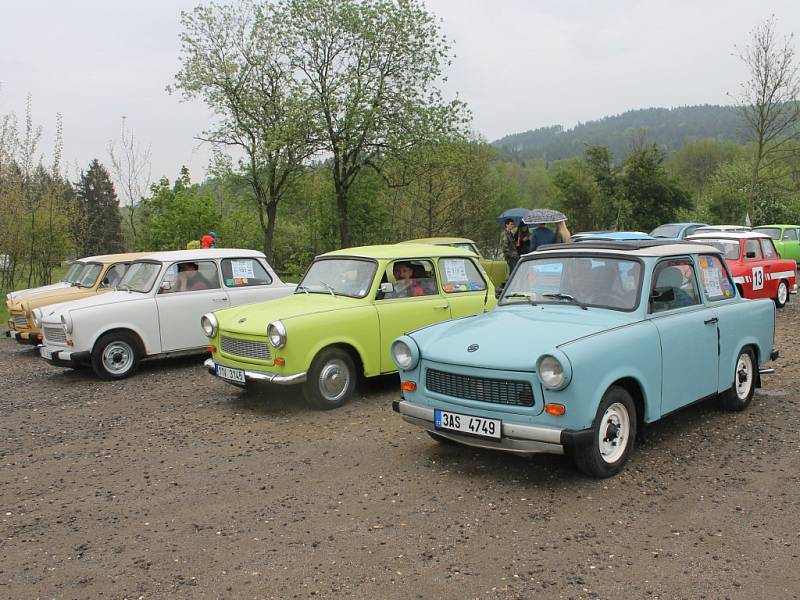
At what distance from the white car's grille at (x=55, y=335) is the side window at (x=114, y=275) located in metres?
2.23

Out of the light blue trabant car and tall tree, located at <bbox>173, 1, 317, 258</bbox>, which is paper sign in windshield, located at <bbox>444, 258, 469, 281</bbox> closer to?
the light blue trabant car

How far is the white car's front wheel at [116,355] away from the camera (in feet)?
31.0

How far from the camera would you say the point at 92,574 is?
399 centimetres

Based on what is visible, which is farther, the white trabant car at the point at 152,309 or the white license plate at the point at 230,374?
the white trabant car at the point at 152,309

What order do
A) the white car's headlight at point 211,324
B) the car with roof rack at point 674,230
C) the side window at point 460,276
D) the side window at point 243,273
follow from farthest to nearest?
the car with roof rack at point 674,230, the side window at point 243,273, the side window at point 460,276, the white car's headlight at point 211,324

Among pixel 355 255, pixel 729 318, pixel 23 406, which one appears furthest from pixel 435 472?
pixel 23 406

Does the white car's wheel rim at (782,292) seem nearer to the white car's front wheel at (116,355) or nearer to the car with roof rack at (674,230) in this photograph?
the car with roof rack at (674,230)

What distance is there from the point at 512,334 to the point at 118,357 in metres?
6.45

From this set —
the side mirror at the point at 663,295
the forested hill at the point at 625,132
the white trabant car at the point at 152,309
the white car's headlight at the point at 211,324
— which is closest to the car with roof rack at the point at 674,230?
the white trabant car at the point at 152,309

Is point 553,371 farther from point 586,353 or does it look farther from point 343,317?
point 343,317

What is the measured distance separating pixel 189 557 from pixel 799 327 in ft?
37.4

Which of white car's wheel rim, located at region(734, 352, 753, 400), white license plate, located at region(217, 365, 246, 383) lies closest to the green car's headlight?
white car's wheel rim, located at region(734, 352, 753, 400)

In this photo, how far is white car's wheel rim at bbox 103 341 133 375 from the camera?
9555mm

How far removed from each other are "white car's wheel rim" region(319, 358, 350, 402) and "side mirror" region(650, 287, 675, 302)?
338 cm
